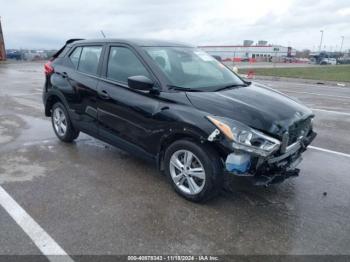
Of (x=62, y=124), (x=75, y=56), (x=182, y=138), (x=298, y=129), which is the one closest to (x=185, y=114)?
(x=182, y=138)

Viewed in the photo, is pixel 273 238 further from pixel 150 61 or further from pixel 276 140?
pixel 150 61

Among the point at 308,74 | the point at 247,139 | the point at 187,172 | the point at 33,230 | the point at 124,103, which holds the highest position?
the point at 124,103

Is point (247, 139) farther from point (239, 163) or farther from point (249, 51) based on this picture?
point (249, 51)

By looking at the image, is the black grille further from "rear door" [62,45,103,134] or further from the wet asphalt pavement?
"rear door" [62,45,103,134]

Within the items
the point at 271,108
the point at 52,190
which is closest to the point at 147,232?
the point at 52,190

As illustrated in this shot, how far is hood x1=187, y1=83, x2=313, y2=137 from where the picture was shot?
335 cm

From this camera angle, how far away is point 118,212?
348cm

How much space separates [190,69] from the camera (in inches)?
170

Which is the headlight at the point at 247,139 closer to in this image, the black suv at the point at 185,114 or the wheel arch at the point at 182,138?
the black suv at the point at 185,114

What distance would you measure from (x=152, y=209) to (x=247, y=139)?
4.21 feet

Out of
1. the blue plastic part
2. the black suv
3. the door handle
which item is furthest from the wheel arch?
the door handle

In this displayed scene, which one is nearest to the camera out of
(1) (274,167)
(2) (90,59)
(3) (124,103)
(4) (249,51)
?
(1) (274,167)

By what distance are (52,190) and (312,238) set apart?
294cm

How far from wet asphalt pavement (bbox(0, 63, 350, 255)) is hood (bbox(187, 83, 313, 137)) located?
648mm
